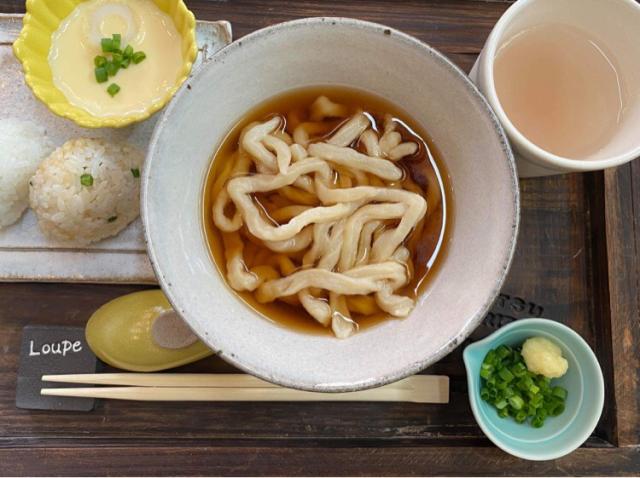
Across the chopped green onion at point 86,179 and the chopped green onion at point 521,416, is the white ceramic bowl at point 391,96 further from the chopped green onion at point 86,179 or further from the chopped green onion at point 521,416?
the chopped green onion at point 521,416

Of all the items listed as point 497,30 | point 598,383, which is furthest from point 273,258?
point 598,383

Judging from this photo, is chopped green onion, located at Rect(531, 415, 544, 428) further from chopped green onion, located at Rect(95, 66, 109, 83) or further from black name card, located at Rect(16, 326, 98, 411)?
chopped green onion, located at Rect(95, 66, 109, 83)

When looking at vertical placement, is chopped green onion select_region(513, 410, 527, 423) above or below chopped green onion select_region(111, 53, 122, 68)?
below

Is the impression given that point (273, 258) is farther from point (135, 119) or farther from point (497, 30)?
point (497, 30)

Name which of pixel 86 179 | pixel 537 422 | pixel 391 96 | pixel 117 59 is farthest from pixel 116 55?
pixel 537 422

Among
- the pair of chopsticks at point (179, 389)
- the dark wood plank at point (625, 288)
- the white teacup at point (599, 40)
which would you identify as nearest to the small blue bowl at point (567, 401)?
the dark wood plank at point (625, 288)

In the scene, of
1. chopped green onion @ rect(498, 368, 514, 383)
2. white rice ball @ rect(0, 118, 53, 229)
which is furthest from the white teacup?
white rice ball @ rect(0, 118, 53, 229)
